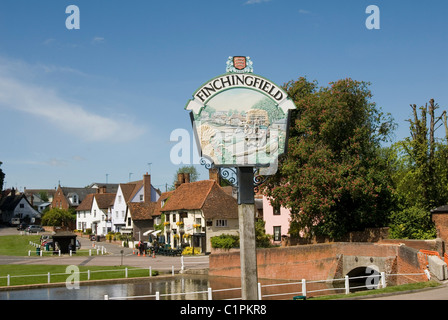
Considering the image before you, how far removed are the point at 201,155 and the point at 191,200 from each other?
145 feet

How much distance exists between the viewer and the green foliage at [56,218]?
9881 cm

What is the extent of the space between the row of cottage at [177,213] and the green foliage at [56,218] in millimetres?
2755

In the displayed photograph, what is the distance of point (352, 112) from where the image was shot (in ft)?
131

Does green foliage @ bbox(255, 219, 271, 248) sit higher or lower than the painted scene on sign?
lower

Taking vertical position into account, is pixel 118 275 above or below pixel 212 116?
below

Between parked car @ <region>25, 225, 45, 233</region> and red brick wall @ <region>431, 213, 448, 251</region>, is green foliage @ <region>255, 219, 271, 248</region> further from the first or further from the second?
parked car @ <region>25, 225, 45, 233</region>

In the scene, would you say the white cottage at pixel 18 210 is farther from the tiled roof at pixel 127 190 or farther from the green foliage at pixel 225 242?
the green foliage at pixel 225 242

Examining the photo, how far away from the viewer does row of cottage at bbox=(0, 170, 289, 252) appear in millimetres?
58375

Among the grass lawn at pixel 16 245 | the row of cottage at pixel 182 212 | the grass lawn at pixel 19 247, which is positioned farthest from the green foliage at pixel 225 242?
the grass lawn at pixel 16 245

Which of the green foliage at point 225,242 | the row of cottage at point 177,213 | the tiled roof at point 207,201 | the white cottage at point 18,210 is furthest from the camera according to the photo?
the white cottage at point 18,210

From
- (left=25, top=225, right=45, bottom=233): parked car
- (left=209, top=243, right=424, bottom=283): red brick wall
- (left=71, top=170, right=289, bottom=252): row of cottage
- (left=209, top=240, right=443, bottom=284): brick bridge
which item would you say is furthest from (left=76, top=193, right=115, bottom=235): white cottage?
(left=209, top=240, right=443, bottom=284): brick bridge

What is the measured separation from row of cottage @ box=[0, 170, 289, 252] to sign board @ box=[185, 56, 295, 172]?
37510 mm
